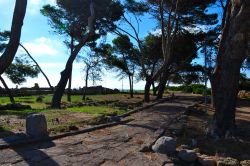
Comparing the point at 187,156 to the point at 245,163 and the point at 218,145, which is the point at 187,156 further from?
the point at 218,145

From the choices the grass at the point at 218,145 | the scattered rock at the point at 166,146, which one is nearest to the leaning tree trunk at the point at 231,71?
the grass at the point at 218,145

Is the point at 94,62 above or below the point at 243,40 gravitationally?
above

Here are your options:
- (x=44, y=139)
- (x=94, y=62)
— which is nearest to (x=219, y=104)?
(x=44, y=139)

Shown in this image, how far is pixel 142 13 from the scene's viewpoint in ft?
80.8

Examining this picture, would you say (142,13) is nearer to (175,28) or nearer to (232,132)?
(175,28)

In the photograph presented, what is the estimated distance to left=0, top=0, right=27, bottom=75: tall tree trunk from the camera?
973 centimetres

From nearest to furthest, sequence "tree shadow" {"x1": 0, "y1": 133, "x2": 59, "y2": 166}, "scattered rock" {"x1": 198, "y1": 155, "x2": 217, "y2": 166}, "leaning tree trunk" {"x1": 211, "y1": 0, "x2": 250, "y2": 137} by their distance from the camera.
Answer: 1. "tree shadow" {"x1": 0, "y1": 133, "x2": 59, "y2": 166}
2. "scattered rock" {"x1": 198, "y1": 155, "x2": 217, "y2": 166}
3. "leaning tree trunk" {"x1": 211, "y1": 0, "x2": 250, "y2": 137}

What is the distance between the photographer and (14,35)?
991 centimetres

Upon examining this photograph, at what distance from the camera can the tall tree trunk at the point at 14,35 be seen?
31.9 feet

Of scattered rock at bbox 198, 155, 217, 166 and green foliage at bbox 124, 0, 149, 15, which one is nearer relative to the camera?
scattered rock at bbox 198, 155, 217, 166

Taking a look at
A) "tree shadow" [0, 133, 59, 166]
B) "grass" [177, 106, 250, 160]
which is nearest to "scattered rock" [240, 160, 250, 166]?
"grass" [177, 106, 250, 160]

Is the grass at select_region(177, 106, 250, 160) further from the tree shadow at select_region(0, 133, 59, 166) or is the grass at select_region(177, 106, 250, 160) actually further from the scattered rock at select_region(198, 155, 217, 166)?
the tree shadow at select_region(0, 133, 59, 166)

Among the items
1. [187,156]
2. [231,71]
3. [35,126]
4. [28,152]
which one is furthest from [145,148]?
[231,71]

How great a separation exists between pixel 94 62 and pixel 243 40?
26644 millimetres
